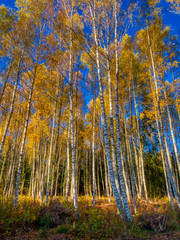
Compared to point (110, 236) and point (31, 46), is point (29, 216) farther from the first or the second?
point (31, 46)


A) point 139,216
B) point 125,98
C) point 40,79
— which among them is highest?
point 40,79

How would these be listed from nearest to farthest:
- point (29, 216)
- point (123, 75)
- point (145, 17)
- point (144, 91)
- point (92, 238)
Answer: point (92, 238) → point (29, 216) → point (145, 17) → point (123, 75) → point (144, 91)

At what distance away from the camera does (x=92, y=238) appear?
3.70 meters

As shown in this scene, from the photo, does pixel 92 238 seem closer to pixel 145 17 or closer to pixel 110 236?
pixel 110 236

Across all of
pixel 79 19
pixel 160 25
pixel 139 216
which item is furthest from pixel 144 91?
pixel 139 216

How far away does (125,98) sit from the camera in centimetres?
826

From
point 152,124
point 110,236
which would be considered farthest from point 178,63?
point 110,236

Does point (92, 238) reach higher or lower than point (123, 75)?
lower

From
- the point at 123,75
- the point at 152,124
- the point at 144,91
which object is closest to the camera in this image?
the point at 123,75

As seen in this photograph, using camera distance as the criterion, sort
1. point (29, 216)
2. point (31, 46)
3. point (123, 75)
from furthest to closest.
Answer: point (123, 75)
point (31, 46)
point (29, 216)

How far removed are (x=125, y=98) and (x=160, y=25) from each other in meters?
4.51

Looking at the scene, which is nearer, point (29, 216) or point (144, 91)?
point (29, 216)

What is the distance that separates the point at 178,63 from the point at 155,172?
510 inches

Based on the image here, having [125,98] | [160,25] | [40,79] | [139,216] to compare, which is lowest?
[139,216]
